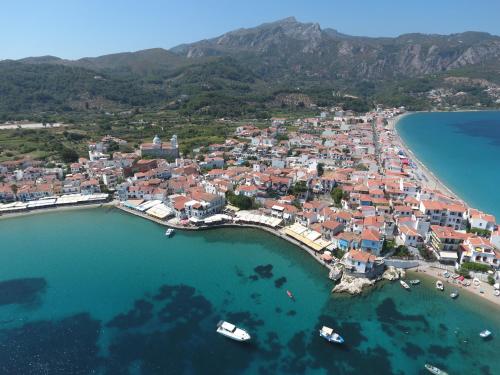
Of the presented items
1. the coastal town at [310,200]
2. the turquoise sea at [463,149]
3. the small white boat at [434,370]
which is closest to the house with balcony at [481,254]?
the coastal town at [310,200]

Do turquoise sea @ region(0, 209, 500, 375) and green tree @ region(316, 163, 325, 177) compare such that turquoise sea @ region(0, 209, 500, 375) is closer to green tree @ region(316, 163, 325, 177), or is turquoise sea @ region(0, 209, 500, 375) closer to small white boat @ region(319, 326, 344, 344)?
small white boat @ region(319, 326, 344, 344)

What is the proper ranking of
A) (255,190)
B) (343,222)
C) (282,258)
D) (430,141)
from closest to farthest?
(282,258), (343,222), (255,190), (430,141)

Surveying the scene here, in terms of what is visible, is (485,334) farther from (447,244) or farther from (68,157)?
(68,157)

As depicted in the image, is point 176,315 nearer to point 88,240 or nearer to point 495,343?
point 88,240

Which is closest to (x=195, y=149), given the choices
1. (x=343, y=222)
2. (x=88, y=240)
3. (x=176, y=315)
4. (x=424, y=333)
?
(x=88, y=240)

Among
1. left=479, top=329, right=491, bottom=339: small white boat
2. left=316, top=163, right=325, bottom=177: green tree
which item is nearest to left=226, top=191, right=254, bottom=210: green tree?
left=316, top=163, right=325, bottom=177: green tree

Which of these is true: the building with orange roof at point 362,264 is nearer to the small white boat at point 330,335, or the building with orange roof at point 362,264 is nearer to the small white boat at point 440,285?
the small white boat at point 440,285

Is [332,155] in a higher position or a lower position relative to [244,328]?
higher
